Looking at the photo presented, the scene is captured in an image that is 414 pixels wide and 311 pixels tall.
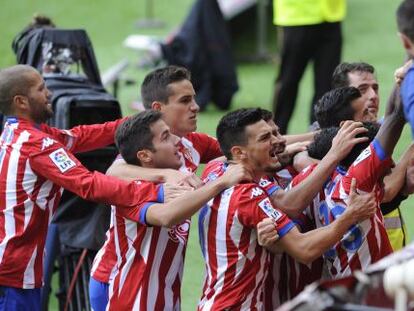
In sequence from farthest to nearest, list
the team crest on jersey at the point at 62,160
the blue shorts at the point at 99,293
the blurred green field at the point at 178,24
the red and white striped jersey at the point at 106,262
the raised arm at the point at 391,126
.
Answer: the blurred green field at the point at 178,24 < the blue shorts at the point at 99,293 < the red and white striped jersey at the point at 106,262 < the team crest on jersey at the point at 62,160 < the raised arm at the point at 391,126

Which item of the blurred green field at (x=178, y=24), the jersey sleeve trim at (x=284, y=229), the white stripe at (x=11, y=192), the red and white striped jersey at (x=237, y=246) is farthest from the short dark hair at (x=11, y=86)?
the blurred green field at (x=178, y=24)

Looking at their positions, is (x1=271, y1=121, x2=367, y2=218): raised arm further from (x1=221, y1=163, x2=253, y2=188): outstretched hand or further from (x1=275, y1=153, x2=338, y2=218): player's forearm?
(x1=221, y1=163, x2=253, y2=188): outstretched hand

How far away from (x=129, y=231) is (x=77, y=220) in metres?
1.41

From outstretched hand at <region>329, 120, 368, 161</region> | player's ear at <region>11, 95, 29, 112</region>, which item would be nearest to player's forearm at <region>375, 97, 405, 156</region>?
outstretched hand at <region>329, 120, 368, 161</region>

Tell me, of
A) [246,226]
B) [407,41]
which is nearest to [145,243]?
[246,226]

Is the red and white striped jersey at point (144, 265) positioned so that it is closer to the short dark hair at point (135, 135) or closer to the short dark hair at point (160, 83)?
the short dark hair at point (135, 135)

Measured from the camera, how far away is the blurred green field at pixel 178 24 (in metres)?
11.7

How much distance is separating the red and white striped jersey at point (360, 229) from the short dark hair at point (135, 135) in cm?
86

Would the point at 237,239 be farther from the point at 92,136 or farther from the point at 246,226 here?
the point at 92,136

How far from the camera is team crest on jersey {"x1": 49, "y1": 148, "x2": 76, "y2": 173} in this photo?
5.11 meters

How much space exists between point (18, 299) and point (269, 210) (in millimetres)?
1563

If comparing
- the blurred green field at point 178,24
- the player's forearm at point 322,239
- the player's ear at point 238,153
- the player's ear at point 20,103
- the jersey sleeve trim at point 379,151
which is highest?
the player's ear at point 20,103

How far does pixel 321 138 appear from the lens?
5051mm

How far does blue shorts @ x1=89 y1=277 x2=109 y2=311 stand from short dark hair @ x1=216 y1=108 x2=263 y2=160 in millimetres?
968
